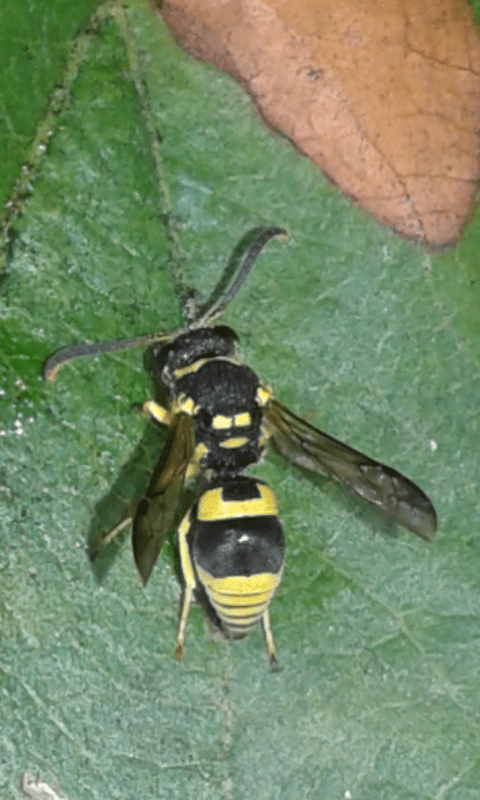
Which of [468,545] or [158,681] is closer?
[158,681]

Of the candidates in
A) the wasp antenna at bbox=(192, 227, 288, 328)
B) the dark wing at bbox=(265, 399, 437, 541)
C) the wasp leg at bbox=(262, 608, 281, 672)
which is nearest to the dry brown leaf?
the wasp antenna at bbox=(192, 227, 288, 328)

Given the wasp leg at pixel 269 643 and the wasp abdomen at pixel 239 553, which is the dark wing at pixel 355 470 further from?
the wasp leg at pixel 269 643

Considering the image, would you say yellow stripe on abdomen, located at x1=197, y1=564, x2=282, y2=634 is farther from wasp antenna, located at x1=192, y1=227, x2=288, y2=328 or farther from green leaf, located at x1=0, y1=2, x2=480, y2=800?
wasp antenna, located at x1=192, y1=227, x2=288, y2=328

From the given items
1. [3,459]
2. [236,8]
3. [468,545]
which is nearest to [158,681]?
[3,459]

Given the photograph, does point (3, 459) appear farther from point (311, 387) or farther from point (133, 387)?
point (311, 387)

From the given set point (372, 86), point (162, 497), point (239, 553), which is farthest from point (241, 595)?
point (372, 86)

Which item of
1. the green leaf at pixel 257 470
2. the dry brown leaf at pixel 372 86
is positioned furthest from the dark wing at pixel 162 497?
the dry brown leaf at pixel 372 86
